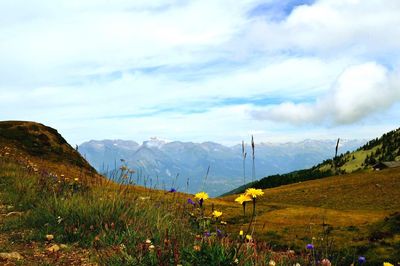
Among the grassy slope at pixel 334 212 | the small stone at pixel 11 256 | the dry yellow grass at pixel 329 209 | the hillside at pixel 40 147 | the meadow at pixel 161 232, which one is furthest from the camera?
the hillside at pixel 40 147

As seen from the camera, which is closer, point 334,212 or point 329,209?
point 334,212

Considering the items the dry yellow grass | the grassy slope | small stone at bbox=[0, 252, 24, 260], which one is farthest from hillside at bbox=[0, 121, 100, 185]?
small stone at bbox=[0, 252, 24, 260]

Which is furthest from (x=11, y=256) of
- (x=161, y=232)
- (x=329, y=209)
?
(x=329, y=209)

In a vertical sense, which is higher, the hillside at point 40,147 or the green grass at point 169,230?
the hillside at point 40,147

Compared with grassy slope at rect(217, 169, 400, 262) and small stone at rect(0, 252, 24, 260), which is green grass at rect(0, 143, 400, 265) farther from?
small stone at rect(0, 252, 24, 260)

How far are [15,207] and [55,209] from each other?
2531 millimetres

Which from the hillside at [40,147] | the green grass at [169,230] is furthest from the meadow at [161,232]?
the hillside at [40,147]

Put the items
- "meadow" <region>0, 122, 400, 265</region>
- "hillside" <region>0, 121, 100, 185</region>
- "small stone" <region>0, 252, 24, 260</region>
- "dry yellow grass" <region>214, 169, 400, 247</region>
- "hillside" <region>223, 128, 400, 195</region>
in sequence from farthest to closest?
"hillside" <region>223, 128, 400, 195</region>
"hillside" <region>0, 121, 100, 185</region>
"dry yellow grass" <region>214, 169, 400, 247</region>
"small stone" <region>0, 252, 24, 260</region>
"meadow" <region>0, 122, 400, 265</region>

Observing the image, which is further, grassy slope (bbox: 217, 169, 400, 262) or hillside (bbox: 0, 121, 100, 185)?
hillside (bbox: 0, 121, 100, 185)

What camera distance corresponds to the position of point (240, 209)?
13.5m

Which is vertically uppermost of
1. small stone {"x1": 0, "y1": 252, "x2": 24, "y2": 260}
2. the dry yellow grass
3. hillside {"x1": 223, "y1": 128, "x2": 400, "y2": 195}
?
hillside {"x1": 223, "y1": 128, "x2": 400, "y2": 195}

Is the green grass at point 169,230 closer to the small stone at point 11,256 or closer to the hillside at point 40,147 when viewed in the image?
the small stone at point 11,256

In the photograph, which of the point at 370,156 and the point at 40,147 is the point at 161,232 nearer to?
the point at 40,147

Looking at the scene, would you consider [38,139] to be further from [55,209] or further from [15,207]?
[55,209]
